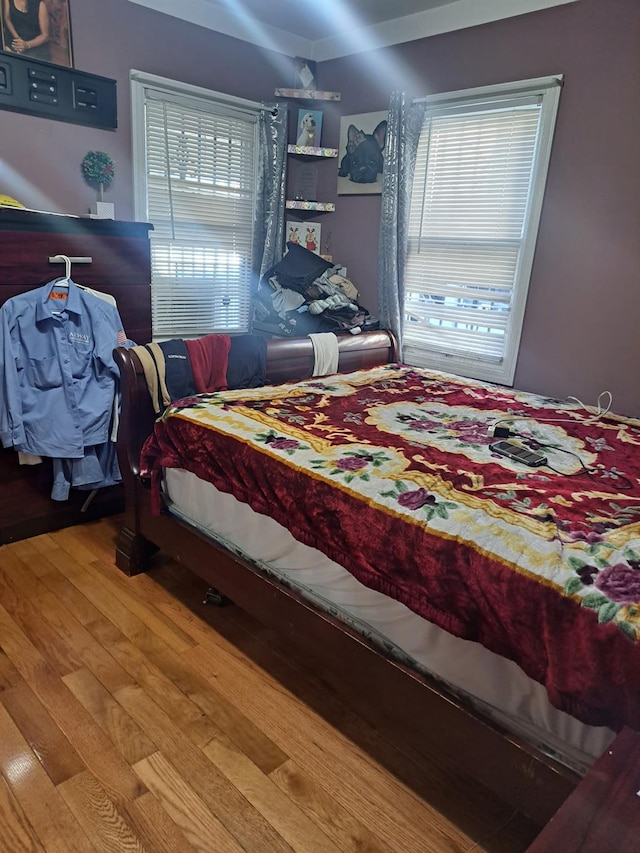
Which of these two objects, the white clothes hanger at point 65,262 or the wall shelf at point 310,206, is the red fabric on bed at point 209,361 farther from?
the wall shelf at point 310,206

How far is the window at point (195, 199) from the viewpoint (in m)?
3.30

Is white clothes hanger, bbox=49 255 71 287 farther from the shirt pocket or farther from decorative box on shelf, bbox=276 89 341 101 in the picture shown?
decorative box on shelf, bbox=276 89 341 101

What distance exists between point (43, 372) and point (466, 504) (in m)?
1.89

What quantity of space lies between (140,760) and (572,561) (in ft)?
3.97

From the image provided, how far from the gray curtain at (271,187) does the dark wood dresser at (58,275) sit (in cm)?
123

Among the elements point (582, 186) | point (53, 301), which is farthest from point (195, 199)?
point (582, 186)

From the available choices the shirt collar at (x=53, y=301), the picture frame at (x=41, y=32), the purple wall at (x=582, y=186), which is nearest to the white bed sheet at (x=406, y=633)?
the shirt collar at (x=53, y=301)

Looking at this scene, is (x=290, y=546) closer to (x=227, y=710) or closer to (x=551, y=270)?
(x=227, y=710)

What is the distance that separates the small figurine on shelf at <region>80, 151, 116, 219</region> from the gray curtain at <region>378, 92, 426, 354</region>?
1.58m

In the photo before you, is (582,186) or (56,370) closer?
(56,370)

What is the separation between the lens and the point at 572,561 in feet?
3.75

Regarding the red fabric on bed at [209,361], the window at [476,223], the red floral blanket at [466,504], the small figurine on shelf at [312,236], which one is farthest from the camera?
the small figurine on shelf at [312,236]

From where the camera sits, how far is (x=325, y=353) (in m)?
2.81

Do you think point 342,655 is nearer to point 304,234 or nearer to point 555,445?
point 555,445
